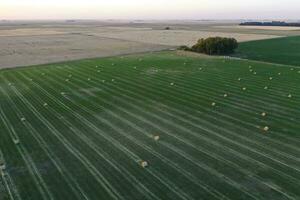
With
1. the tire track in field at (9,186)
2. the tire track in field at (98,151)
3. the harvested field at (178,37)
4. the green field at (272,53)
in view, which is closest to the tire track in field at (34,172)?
the tire track in field at (9,186)

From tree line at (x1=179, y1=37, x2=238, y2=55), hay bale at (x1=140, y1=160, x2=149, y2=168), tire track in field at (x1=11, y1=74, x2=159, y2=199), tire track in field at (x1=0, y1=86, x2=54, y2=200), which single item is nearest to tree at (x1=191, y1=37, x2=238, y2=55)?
tree line at (x1=179, y1=37, x2=238, y2=55)

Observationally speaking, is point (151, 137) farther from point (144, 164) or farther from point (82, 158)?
point (82, 158)

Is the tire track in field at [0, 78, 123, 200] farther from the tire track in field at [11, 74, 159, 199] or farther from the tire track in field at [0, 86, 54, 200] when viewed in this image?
the tire track in field at [0, 86, 54, 200]

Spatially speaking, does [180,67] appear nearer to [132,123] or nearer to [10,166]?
[132,123]

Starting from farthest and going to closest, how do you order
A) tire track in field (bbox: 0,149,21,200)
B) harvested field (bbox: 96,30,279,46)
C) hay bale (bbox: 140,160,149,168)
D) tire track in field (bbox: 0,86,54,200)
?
harvested field (bbox: 96,30,279,46), hay bale (bbox: 140,160,149,168), tire track in field (bbox: 0,86,54,200), tire track in field (bbox: 0,149,21,200)

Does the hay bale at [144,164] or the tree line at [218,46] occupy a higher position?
the hay bale at [144,164]

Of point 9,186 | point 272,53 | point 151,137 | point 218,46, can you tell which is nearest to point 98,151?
point 151,137

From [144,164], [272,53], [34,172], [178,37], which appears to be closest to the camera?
[34,172]

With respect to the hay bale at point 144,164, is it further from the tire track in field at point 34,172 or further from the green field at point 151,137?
the tire track in field at point 34,172
